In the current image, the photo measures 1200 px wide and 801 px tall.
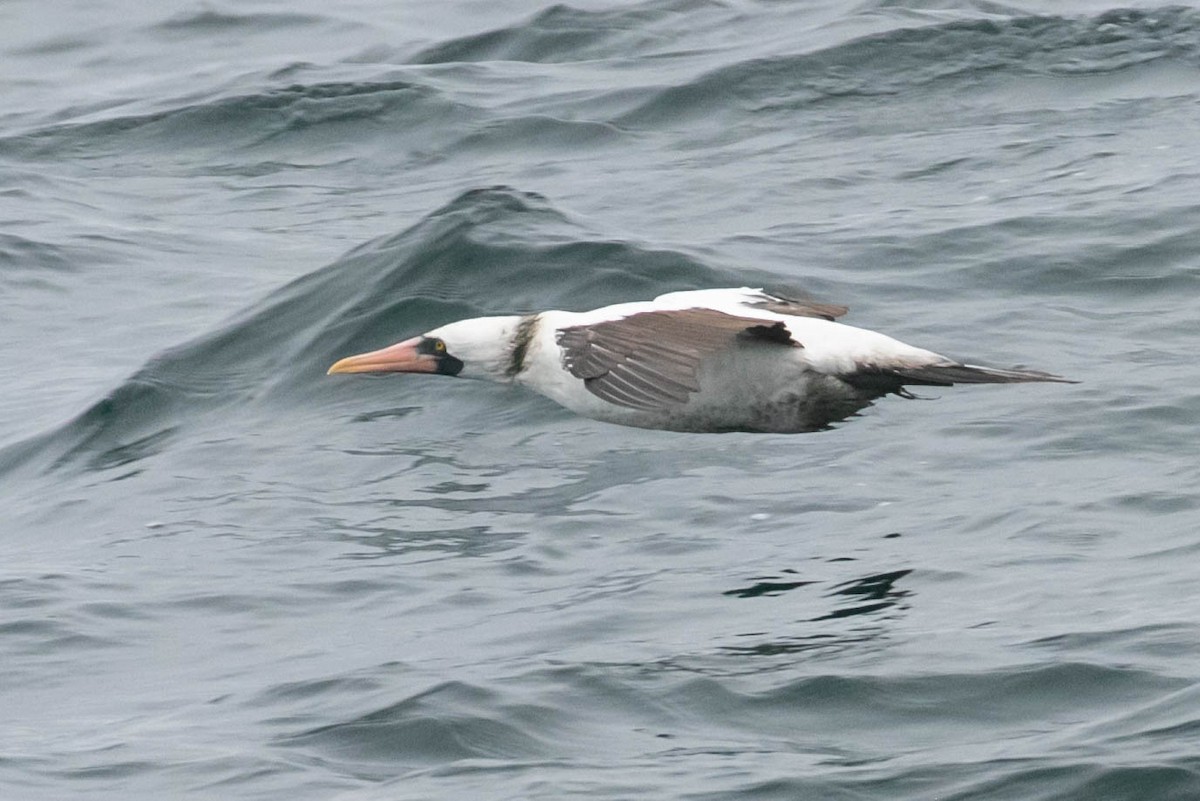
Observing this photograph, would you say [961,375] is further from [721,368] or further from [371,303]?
[371,303]

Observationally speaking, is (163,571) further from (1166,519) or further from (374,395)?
(1166,519)

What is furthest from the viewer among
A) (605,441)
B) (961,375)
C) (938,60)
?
(938,60)

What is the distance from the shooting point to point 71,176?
18594 mm

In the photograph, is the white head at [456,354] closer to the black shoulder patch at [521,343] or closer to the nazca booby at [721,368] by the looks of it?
the black shoulder patch at [521,343]

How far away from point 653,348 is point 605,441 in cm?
130

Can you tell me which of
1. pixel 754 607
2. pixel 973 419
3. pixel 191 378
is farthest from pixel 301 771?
pixel 191 378

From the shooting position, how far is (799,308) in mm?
11031

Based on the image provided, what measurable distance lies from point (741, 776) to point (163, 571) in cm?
396

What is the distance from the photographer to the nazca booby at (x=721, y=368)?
31.9ft

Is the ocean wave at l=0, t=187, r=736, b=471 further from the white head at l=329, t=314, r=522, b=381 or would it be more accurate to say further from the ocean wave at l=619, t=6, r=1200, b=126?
the ocean wave at l=619, t=6, r=1200, b=126

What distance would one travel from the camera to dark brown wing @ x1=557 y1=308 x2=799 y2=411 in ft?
31.4

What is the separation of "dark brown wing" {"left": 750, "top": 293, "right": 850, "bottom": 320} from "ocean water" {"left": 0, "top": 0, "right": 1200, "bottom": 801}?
0.65 metres

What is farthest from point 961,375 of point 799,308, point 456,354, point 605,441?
point 456,354

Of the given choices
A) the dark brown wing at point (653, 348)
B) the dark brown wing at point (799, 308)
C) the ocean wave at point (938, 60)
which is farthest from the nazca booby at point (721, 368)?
the ocean wave at point (938, 60)
